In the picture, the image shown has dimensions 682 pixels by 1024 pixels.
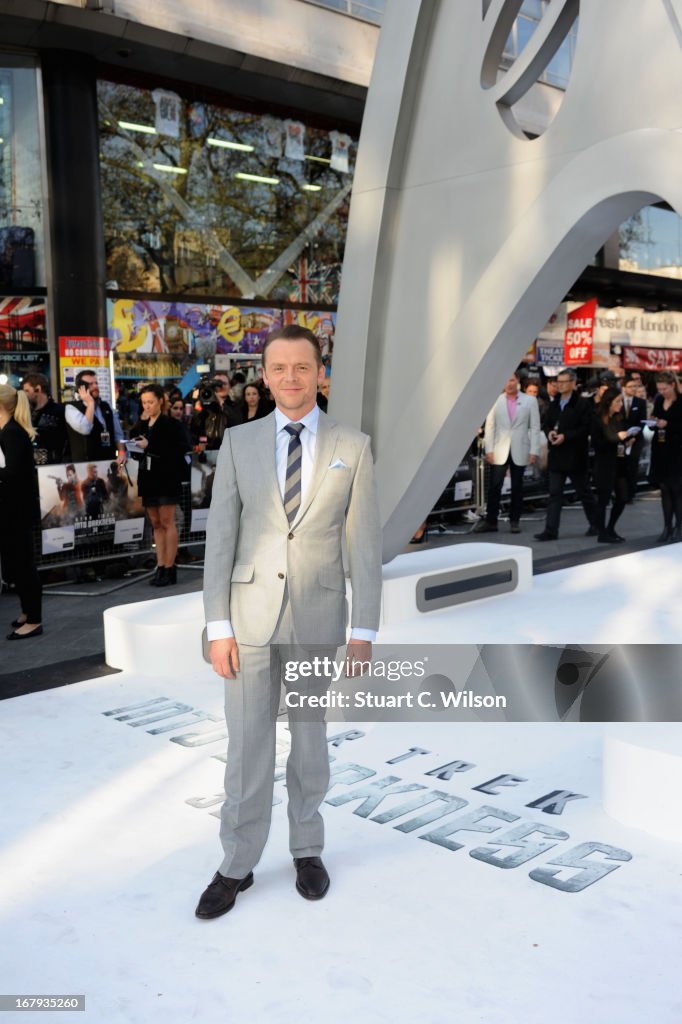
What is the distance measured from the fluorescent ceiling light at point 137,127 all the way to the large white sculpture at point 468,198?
875cm

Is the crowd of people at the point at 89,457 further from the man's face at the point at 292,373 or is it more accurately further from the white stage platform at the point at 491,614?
the man's face at the point at 292,373

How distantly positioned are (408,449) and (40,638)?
3.12 metres

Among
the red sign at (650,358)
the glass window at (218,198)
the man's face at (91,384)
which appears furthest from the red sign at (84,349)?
the red sign at (650,358)

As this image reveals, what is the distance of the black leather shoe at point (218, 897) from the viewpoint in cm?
327

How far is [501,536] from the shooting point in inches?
457

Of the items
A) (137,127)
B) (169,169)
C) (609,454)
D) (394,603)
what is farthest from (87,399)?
(169,169)

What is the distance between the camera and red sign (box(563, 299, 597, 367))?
838 inches

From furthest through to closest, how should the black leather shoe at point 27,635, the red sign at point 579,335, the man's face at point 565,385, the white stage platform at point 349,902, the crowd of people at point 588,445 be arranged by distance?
the red sign at point 579,335, the man's face at point 565,385, the crowd of people at point 588,445, the black leather shoe at point 27,635, the white stage platform at point 349,902

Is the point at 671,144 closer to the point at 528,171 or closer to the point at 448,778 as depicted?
the point at 528,171

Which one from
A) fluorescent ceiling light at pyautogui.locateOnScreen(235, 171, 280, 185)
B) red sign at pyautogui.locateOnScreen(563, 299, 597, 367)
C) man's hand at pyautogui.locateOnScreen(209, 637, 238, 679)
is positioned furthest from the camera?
red sign at pyautogui.locateOnScreen(563, 299, 597, 367)

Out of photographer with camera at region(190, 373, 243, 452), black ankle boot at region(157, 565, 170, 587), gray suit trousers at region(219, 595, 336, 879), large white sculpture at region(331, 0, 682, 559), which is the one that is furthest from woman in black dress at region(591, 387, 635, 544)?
gray suit trousers at region(219, 595, 336, 879)

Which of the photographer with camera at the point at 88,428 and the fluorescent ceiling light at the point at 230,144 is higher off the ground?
the fluorescent ceiling light at the point at 230,144

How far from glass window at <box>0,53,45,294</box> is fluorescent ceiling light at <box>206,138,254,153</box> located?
3028 millimetres

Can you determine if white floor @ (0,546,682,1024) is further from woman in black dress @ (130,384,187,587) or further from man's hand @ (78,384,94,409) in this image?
man's hand @ (78,384,94,409)
